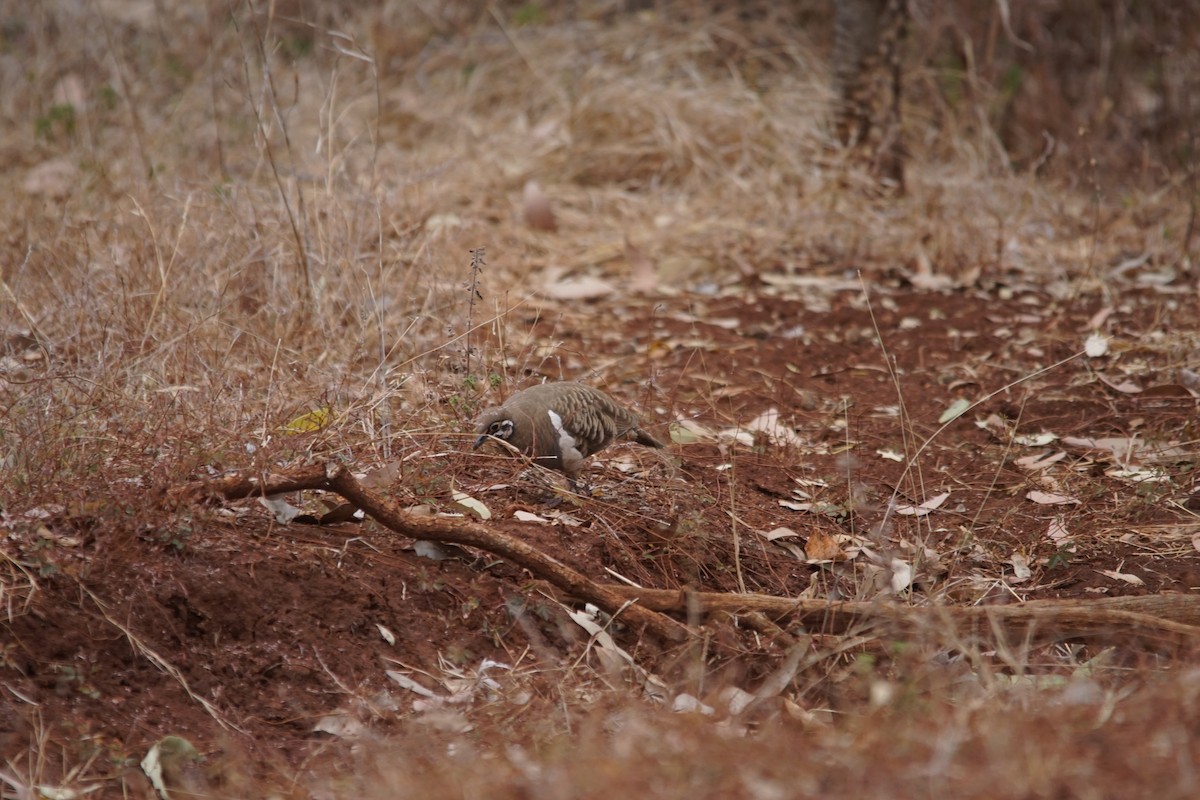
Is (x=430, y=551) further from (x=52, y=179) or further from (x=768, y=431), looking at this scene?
(x=52, y=179)

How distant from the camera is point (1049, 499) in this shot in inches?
163

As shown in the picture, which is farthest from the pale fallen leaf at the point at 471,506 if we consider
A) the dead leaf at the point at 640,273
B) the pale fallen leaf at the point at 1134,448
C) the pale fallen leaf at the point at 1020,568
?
the dead leaf at the point at 640,273

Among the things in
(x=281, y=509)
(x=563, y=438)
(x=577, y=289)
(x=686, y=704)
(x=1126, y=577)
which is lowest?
(x=577, y=289)

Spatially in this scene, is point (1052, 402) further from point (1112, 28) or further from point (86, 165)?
point (1112, 28)

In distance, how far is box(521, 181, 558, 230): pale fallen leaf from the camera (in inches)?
271

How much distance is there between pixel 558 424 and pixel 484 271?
2789mm

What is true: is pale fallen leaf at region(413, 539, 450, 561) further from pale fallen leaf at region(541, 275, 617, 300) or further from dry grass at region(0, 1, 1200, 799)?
pale fallen leaf at region(541, 275, 617, 300)

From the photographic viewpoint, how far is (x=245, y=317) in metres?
4.48

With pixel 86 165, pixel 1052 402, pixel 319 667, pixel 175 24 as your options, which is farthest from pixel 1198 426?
pixel 175 24

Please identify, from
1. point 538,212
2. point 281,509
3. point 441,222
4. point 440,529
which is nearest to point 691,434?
point 440,529

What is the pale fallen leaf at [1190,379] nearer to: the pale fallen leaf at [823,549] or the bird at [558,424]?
the pale fallen leaf at [823,549]

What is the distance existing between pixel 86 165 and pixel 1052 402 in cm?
467

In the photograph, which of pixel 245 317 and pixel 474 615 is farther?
pixel 245 317

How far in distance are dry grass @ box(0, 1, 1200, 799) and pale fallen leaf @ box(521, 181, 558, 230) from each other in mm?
67
